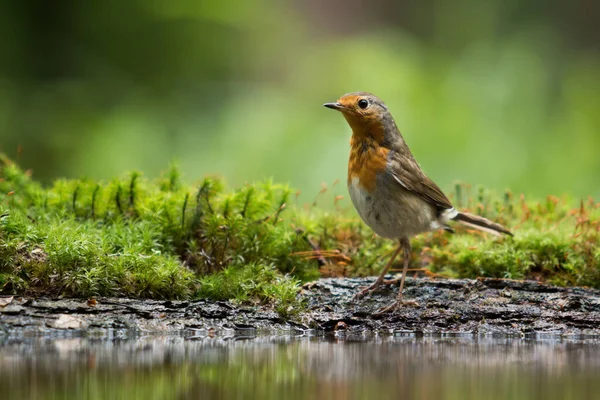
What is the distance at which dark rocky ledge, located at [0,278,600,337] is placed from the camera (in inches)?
163

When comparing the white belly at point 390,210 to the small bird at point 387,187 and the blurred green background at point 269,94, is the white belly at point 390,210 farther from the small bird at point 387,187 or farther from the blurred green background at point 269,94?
the blurred green background at point 269,94

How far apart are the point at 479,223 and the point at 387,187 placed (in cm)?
82

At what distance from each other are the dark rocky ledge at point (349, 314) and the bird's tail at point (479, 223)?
525 mm

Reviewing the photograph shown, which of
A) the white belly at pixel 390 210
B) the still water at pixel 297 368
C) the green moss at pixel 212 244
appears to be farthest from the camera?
the white belly at pixel 390 210

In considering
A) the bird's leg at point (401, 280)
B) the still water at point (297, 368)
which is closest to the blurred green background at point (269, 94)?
the bird's leg at point (401, 280)

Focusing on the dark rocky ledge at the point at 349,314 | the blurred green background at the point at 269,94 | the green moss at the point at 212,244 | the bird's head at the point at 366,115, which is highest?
the blurred green background at the point at 269,94

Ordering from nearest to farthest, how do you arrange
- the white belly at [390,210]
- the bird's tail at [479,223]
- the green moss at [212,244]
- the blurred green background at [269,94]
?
the green moss at [212,244], the white belly at [390,210], the bird's tail at [479,223], the blurred green background at [269,94]

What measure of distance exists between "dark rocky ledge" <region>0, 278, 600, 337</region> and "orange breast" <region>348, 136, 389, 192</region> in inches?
26.9

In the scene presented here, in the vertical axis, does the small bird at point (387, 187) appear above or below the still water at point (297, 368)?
above

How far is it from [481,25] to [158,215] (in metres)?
6.23

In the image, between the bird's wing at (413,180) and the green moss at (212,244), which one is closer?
the green moss at (212,244)

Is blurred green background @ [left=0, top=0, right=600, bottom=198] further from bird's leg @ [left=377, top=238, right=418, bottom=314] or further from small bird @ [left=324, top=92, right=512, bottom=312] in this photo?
bird's leg @ [left=377, top=238, right=418, bottom=314]

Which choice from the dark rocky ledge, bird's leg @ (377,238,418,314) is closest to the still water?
the dark rocky ledge

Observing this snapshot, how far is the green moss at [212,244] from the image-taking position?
175 inches
